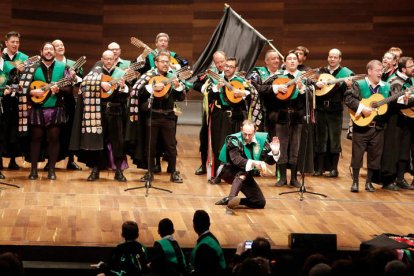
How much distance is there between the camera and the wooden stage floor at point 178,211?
8703 millimetres

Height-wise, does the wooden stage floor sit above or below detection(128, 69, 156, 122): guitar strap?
below

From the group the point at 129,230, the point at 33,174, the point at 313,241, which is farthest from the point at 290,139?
the point at 129,230

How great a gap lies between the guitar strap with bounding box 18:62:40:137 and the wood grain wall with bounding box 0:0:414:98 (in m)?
5.15

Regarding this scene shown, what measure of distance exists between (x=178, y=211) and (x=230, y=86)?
209 cm

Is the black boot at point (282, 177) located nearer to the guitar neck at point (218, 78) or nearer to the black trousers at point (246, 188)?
the guitar neck at point (218, 78)

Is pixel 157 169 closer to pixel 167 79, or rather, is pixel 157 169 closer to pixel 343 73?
pixel 167 79

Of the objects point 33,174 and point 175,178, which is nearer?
point 33,174

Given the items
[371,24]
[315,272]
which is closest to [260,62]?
[371,24]

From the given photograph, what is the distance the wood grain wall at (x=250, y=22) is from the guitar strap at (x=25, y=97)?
515cm

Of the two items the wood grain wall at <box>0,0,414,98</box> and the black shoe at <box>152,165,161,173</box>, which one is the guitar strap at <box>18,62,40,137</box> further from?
the wood grain wall at <box>0,0,414,98</box>

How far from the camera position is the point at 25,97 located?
1091 cm

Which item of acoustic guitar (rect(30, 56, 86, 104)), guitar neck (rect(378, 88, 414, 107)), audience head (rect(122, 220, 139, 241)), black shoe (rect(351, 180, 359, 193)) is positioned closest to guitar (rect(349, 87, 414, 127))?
guitar neck (rect(378, 88, 414, 107))

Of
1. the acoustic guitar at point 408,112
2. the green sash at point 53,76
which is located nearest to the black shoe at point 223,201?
the green sash at point 53,76

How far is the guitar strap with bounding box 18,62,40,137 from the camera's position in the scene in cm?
1089
